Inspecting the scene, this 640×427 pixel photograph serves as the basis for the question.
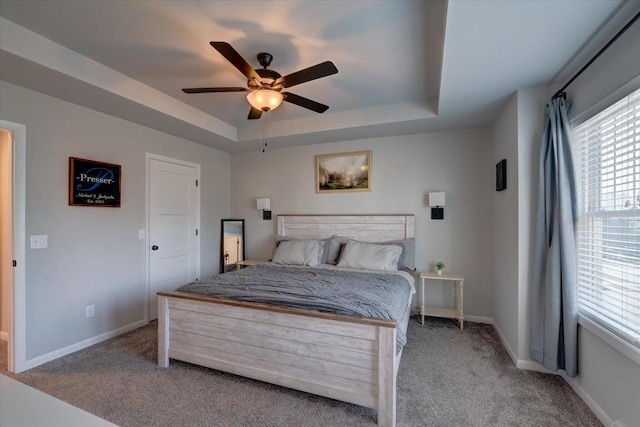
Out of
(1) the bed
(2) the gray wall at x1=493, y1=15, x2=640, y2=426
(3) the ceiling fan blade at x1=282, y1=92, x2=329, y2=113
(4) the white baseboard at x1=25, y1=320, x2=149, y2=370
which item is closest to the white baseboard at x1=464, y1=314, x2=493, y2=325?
(2) the gray wall at x1=493, y1=15, x2=640, y2=426

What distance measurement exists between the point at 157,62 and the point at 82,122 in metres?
1.16

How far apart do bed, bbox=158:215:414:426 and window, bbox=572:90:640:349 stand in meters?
1.34

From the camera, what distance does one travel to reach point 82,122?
295 centimetres

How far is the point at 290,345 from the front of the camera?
2.12 m

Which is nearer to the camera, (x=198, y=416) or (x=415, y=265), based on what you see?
(x=198, y=416)

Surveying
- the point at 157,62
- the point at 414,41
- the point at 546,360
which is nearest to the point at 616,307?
the point at 546,360

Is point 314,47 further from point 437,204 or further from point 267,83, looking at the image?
point 437,204

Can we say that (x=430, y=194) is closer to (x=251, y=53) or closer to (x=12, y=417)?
(x=251, y=53)

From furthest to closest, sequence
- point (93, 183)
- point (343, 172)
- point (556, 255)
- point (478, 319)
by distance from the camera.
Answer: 1. point (343, 172)
2. point (478, 319)
3. point (93, 183)
4. point (556, 255)

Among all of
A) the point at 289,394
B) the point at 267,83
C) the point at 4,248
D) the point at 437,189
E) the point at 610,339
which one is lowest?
the point at 289,394

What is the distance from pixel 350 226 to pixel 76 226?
309cm

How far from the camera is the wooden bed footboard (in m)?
1.89

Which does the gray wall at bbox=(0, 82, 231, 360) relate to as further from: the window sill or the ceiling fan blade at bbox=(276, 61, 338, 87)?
the window sill

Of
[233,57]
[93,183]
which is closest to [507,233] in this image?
[233,57]
